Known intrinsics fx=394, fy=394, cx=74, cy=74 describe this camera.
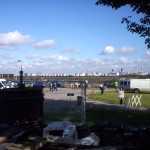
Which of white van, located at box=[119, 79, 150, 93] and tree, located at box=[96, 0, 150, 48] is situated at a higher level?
tree, located at box=[96, 0, 150, 48]

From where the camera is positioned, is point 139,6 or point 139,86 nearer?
point 139,6

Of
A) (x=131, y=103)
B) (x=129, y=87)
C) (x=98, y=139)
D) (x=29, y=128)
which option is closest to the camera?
(x=98, y=139)

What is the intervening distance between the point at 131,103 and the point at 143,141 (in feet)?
72.3

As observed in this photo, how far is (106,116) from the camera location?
2075cm

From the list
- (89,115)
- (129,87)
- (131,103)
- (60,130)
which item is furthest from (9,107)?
(129,87)

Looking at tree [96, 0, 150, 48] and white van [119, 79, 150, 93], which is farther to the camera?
white van [119, 79, 150, 93]

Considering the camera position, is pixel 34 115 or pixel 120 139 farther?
pixel 34 115

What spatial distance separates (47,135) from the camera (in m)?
11.8

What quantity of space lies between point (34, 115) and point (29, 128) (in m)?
0.91

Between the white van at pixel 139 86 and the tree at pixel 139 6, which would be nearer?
the tree at pixel 139 6

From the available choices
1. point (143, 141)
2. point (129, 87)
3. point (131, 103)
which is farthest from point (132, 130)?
point (129, 87)

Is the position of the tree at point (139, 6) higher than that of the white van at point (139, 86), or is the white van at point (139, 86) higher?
the tree at point (139, 6)

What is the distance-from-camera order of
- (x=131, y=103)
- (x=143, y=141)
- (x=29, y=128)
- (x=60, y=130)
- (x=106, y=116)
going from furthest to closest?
(x=131, y=103) → (x=106, y=116) → (x=29, y=128) → (x=60, y=130) → (x=143, y=141)

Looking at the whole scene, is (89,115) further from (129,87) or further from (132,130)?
(129,87)
